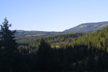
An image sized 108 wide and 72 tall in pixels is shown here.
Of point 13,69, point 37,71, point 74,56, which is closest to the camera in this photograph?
point 37,71

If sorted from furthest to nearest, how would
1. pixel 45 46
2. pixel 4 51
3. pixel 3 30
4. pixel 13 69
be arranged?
pixel 3 30 → pixel 4 51 → pixel 13 69 → pixel 45 46

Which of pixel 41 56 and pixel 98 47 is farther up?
pixel 41 56

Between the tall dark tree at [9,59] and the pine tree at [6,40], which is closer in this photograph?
the tall dark tree at [9,59]

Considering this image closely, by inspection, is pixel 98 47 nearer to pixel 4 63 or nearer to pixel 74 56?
pixel 74 56

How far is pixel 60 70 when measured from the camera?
43.4 ft

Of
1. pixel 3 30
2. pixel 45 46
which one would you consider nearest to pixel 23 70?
pixel 45 46

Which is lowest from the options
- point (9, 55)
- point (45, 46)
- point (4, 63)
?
point (4, 63)

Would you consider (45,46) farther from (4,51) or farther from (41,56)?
(4,51)

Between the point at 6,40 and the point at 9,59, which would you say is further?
the point at 6,40

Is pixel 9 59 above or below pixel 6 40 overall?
below

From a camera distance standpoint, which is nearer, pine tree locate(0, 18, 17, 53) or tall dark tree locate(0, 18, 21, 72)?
tall dark tree locate(0, 18, 21, 72)

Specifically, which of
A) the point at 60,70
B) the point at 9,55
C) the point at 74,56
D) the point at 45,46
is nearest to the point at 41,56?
the point at 45,46

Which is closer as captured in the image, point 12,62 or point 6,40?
point 12,62

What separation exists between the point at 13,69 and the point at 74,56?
61395 mm
